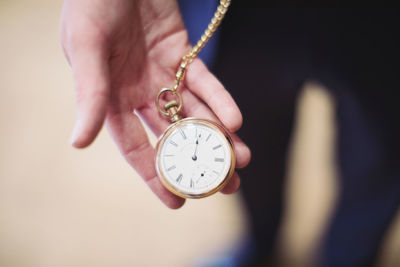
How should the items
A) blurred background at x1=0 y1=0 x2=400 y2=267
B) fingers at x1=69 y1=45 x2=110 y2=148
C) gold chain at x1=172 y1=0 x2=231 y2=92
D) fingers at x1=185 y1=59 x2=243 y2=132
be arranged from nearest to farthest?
fingers at x1=69 y1=45 x2=110 y2=148 < fingers at x1=185 y1=59 x2=243 y2=132 < gold chain at x1=172 y1=0 x2=231 y2=92 < blurred background at x1=0 y1=0 x2=400 y2=267

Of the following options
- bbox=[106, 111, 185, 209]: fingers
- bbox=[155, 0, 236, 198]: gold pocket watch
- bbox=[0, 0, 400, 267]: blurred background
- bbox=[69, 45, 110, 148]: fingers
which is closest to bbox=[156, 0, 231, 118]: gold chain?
bbox=[155, 0, 236, 198]: gold pocket watch

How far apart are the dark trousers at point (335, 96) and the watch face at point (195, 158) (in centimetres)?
37

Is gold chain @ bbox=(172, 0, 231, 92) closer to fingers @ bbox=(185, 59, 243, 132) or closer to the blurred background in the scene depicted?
fingers @ bbox=(185, 59, 243, 132)

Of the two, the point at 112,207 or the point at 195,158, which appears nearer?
the point at 195,158

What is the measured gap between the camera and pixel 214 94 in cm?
119

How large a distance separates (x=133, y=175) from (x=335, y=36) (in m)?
1.49

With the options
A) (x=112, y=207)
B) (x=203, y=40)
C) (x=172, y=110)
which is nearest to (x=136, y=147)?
(x=172, y=110)

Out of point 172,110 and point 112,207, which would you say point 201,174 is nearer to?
point 172,110

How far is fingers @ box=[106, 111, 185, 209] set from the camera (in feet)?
3.85

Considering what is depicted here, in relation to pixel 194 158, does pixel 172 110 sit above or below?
above

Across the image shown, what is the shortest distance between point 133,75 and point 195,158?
38cm

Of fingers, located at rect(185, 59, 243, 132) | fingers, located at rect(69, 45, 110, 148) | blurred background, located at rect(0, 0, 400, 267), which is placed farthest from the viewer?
blurred background, located at rect(0, 0, 400, 267)

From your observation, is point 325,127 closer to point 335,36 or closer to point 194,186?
point 335,36

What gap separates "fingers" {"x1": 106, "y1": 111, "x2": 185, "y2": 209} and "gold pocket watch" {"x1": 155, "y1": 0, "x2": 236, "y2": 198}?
0.14 feet
